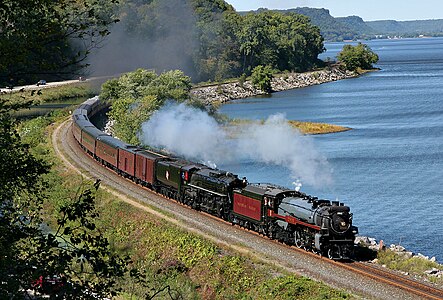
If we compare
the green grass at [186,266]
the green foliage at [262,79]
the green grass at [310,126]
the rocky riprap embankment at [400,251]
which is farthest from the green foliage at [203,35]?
the rocky riprap embankment at [400,251]

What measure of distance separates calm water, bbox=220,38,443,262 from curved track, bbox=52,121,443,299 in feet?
42.3

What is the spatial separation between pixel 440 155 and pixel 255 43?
385 ft

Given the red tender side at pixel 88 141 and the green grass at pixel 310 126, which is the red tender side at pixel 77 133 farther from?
the green grass at pixel 310 126

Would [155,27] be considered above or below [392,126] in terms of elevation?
above

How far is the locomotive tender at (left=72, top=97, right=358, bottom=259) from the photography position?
34250 mm

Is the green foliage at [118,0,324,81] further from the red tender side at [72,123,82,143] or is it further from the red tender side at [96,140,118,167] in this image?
the red tender side at [96,140,118,167]

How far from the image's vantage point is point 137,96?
96688 mm

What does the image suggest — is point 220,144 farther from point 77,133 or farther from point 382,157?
point 382,157

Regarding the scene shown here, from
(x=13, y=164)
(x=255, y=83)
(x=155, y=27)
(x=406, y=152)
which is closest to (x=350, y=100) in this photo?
(x=255, y=83)

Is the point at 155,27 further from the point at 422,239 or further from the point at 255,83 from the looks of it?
the point at 422,239

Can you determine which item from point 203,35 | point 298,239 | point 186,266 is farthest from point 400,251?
point 203,35

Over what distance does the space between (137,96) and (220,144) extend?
18.1 m

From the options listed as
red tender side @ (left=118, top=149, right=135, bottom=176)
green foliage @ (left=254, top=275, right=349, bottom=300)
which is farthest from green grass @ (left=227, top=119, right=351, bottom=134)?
green foliage @ (left=254, top=275, right=349, bottom=300)

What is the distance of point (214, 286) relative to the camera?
115 feet
